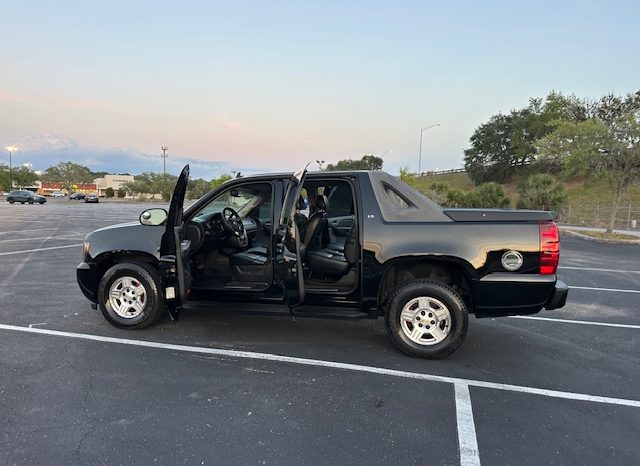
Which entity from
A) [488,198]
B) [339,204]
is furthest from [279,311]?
[488,198]

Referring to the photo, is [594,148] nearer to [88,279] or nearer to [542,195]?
[542,195]

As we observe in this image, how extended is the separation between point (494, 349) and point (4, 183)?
298 ft

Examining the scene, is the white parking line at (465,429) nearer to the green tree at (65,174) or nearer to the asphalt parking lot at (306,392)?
the asphalt parking lot at (306,392)

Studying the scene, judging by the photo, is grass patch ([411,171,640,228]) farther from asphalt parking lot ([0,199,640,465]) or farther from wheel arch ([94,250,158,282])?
wheel arch ([94,250,158,282])

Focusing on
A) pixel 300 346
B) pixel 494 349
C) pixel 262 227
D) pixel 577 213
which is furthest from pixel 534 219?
pixel 577 213

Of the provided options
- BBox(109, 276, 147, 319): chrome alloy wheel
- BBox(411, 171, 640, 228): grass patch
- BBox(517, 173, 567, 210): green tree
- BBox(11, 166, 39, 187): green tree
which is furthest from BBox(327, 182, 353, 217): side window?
BBox(11, 166, 39, 187): green tree

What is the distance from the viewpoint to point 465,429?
2.97 metres

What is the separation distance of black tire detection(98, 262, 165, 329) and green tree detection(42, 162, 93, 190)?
12346cm

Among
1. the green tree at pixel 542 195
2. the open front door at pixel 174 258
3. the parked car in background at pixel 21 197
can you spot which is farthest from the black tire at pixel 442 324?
the parked car in background at pixel 21 197

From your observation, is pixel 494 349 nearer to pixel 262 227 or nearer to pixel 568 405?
pixel 568 405

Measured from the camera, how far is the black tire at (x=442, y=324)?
13.2 feet

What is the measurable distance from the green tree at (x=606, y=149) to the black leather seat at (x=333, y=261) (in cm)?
1759

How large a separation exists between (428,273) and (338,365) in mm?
1342

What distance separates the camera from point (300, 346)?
445cm
